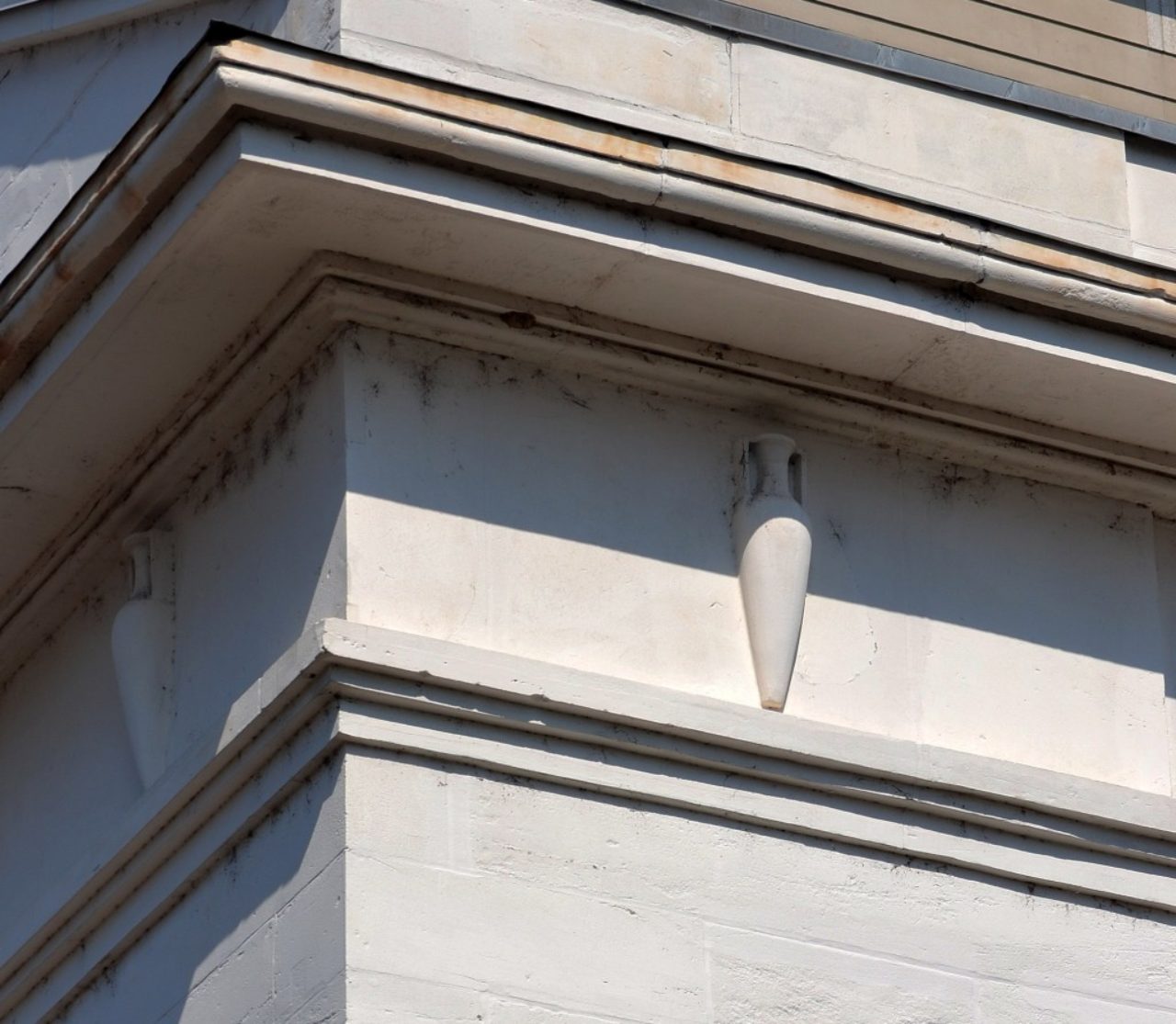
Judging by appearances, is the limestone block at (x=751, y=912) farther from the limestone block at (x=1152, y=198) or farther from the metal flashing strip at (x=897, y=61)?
the metal flashing strip at (x=897, y=61)

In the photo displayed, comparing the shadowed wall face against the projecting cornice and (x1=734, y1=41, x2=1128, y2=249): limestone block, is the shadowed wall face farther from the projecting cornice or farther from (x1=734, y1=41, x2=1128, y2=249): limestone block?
(x1=734, y1=41, x2=1128, y2=249): limestone block

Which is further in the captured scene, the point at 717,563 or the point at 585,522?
the point at 717,563

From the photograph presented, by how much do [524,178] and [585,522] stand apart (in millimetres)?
943

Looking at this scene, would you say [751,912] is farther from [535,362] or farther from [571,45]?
[571,45]

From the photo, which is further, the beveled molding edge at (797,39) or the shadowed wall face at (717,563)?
the beveled molding edge at (797,39)

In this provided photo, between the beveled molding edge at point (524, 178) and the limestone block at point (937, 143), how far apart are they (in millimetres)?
425

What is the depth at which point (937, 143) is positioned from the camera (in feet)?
30.6

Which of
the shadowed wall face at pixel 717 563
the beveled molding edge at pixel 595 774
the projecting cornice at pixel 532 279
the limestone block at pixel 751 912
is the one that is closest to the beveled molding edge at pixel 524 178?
the projecting cornice at pixel 532 279

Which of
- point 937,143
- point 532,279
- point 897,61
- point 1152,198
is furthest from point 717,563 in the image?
point 1152,198

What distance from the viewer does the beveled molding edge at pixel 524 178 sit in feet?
26.6

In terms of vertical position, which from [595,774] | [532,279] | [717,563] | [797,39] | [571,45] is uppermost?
[797,39]

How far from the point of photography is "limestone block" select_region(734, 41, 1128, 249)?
9.13m

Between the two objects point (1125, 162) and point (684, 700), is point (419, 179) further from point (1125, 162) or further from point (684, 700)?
point (1125, 162)

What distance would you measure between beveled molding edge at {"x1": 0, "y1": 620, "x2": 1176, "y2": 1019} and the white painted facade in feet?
0.05
